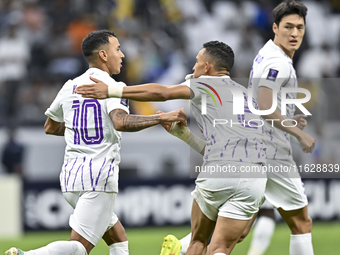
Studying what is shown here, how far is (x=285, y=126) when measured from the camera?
5.27 m

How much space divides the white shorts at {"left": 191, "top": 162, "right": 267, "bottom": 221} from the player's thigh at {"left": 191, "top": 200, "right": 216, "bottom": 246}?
7.3 inches

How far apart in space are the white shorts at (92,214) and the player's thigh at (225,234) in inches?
39.0

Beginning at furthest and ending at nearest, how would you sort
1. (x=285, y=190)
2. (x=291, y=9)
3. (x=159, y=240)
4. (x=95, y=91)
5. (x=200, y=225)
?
(x=159, y=240), (x=291, y=9), (x=285, y=190), (x=200, y=225), (x=95, y=91)

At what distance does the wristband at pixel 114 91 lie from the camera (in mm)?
4422

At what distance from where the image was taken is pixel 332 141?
11.2 metres

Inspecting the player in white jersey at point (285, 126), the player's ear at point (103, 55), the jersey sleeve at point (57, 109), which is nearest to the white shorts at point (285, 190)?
the player in white jersey at point (285, 126)

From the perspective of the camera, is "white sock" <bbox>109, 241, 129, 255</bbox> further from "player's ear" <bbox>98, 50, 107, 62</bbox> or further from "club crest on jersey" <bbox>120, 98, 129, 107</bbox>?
"player's ear" <bbox>98, 50, 107, 62</bbox>

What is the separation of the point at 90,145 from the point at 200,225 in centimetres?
118

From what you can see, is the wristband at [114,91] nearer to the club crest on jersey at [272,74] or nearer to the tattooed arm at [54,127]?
the tattooed arm at [54,127]

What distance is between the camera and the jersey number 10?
4883mm

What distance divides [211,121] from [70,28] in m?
9.79

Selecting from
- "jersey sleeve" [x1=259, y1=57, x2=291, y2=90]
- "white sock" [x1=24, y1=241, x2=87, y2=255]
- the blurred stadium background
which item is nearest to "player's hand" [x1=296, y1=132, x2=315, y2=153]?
"jersey sleeve" [x1=259, y1=57, x2=291, y2=90]

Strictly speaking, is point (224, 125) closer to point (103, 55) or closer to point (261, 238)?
point (103, 55)

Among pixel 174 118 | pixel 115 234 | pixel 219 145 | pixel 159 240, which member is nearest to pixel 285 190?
pixel 219 145
